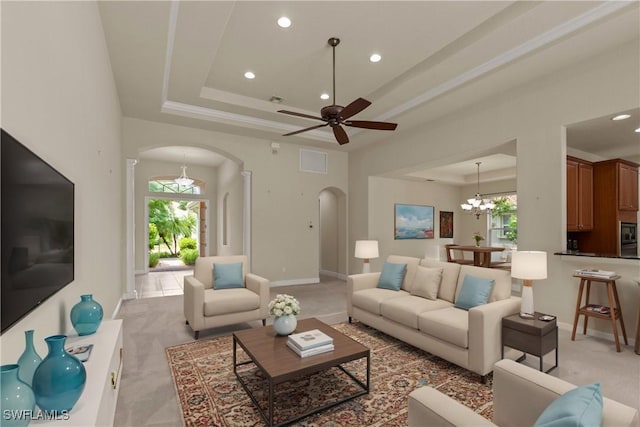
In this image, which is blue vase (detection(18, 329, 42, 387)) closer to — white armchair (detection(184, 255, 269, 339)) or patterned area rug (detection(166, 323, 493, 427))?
patterned area rug (detection(166, 323, 493, 427))

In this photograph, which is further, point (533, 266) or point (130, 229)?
point (130, 229)

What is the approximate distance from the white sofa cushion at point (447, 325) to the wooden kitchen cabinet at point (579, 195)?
8.34 feet

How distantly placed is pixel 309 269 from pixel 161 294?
3104 mm

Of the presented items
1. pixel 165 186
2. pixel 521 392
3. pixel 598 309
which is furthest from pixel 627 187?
pixel 165 186

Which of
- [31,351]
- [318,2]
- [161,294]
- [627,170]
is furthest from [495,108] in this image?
[161,294]

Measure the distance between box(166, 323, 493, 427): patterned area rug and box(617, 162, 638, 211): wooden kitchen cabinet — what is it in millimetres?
3931

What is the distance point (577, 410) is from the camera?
3.16ft

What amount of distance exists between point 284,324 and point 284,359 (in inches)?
17.8

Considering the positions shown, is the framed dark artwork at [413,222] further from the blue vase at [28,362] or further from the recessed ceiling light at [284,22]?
the blue vase at [28,362]

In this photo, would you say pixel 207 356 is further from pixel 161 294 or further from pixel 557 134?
pixel 557 134

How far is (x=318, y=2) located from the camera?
2984 mm

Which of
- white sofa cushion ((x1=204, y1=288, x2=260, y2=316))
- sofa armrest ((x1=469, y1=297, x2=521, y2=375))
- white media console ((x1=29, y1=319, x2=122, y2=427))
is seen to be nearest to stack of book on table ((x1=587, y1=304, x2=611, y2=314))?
sofa armrest ((x1=469, y1=297, x2=521, y2=375))

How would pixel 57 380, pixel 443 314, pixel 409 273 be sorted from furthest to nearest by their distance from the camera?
1. pixel 409 273
2. pixel 443 314
3. pixel 57 380

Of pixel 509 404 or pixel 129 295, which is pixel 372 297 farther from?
pixel 129 295
